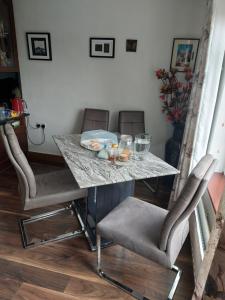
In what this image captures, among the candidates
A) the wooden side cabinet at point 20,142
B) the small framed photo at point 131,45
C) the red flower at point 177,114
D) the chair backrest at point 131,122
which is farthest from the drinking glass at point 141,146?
the wooden side cabinet at point 20,142

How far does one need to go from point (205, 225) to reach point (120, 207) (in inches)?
26.6

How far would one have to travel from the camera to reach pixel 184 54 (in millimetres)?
2605

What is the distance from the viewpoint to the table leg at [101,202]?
1825 mm

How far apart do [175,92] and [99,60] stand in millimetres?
1085

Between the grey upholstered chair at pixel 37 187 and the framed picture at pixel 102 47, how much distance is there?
1.65 metres

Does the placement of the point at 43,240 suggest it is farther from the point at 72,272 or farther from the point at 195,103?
the point at 195,103

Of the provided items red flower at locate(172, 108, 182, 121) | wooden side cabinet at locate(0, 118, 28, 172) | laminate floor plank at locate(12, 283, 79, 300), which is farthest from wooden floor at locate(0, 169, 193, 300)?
red flower at locate(172, 108, 182, 121)

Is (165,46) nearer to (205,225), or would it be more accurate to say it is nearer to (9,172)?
(205,225)

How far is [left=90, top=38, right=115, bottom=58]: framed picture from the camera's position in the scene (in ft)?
9.04

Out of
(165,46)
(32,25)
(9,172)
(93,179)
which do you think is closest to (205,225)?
(93,179)

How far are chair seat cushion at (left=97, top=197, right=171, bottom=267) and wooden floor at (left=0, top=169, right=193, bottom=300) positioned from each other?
42 centimetres

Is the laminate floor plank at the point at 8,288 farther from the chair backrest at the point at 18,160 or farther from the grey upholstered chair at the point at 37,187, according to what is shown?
the chair backrest at the point at 18,160

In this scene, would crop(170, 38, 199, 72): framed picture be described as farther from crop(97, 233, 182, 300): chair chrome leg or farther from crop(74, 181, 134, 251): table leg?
crop(97, 233, 182, 300): chair chrome leg

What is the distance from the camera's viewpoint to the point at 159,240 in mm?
1248
